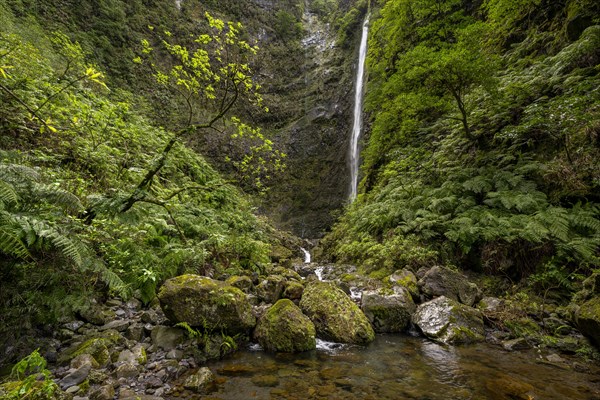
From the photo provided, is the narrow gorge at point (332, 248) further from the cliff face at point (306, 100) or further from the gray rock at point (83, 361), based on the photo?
the cliff face at point (306, 100)

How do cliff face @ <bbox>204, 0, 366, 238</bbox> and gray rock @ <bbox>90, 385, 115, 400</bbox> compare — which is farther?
cliff face @ <bbox>204, 0, 366, 238</bbox>

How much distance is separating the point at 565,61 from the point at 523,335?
731cm

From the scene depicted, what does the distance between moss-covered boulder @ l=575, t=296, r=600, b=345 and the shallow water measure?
1.39 feet

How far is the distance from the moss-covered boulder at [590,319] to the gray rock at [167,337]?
17.1 ft

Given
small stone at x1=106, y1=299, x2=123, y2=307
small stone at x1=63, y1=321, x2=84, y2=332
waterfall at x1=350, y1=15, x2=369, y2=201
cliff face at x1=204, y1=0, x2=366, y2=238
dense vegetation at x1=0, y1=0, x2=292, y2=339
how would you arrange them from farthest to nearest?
cliff face at x1=204, y1=0, x2=366, y2=238 < waterfall at x1=350, y1=15, x2=369, y2=201 < small stone at x1=106, y1=299, x2=123, y2=307 < small stone at x1=63, y1=321, x2=84, y2=332 < dense vegetation at x1=0, y1=0, x2=292, y2=339

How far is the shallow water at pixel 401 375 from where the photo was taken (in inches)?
132

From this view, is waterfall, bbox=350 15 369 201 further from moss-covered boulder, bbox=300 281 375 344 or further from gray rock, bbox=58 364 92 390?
gray rock, bbox=58 364 92 390

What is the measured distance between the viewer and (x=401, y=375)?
3.82 meters

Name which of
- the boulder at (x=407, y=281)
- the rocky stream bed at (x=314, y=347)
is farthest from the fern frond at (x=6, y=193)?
the boulder at (x=407, y=281)

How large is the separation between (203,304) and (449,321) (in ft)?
12.7

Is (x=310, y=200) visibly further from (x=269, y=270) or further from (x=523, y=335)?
(x=523, y=335)

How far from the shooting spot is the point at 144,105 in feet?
52.5

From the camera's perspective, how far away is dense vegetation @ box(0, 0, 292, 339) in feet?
9.95

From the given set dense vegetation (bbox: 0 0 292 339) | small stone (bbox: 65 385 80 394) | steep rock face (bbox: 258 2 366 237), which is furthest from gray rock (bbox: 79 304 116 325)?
steep rock face (bbox: 258 2 366 237)
